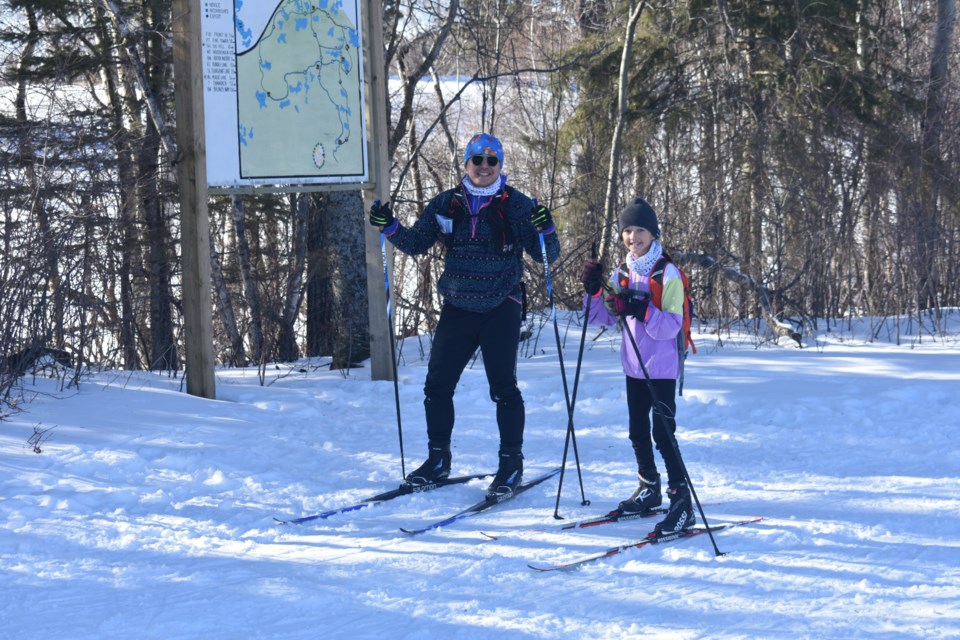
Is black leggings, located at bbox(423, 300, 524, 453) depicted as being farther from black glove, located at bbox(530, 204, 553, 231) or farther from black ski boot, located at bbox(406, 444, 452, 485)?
black glove, located at bbox(530, 204, 553, 231)

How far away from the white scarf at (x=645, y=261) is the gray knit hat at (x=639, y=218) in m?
0.09

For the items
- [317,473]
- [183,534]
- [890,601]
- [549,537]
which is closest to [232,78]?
[317,473]

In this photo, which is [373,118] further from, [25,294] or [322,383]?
[25,294]

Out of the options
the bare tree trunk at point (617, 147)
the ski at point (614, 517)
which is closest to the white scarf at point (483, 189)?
the ski at point (614, 517)

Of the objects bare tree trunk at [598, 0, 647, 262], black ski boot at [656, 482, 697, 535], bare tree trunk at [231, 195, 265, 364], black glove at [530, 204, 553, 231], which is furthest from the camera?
bare tree trunk at [598, 0, 647, 262]

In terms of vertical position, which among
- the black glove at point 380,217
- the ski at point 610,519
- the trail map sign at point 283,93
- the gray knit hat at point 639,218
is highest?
the trail map sign at point 283,93

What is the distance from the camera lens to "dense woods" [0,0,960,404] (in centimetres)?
825

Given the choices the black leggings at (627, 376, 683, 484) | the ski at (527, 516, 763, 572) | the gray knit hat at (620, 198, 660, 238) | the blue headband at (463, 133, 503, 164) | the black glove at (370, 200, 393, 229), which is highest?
the blue headband at (463, 133, 503, 164)

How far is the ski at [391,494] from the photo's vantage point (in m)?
5.09

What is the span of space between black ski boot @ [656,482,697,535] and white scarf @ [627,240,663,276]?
1114 mm

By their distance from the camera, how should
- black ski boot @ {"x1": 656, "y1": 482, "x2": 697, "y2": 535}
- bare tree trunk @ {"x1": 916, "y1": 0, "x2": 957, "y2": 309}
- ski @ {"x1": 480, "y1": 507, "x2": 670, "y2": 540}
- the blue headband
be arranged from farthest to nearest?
bare tree trunk @ {"x1": 916, "y1": 0, "x2": 957, "y2": 309}
the blue headband
ski @ {"x1": 480, "y1": 507, "x2": 670, "y2": 540}
black ski boot @ {"x1": 656, "y1": 482, "x2": 697, "y2": 535}

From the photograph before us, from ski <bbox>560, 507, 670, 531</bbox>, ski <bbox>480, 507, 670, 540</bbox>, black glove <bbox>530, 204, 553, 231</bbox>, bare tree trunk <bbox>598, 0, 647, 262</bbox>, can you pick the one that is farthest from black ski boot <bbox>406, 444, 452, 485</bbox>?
bare tree trunk <bbox>598, 0, 647, 262</bbox>

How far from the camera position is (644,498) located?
202 inches

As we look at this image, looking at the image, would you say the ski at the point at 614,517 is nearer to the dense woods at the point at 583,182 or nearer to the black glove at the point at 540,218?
the black glove at the point at 540,218
